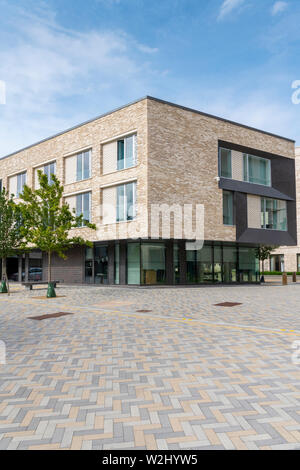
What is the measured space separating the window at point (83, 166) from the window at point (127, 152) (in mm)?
3345

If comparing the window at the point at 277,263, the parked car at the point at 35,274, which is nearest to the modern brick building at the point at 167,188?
the parked car at the point at 35,274

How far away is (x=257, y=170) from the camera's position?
30547 millimetres

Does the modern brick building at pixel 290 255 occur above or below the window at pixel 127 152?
below

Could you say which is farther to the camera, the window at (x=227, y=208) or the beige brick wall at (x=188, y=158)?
the window at (x=227, y=208)

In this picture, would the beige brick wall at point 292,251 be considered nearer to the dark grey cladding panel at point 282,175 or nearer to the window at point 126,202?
the dark grey cladding panel at point 282,175

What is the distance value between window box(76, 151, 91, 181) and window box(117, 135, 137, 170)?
3345 millimetres

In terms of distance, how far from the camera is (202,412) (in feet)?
12.2

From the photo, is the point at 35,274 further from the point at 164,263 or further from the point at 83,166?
the point at 164,263

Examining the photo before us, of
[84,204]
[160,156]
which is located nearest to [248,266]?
[160,156]

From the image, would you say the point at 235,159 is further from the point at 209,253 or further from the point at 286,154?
the point at 209,253

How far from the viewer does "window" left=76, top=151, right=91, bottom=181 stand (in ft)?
91.3

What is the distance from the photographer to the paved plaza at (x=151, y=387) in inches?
127

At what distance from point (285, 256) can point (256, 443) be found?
2248 inches

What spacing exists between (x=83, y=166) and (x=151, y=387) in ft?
83.1
